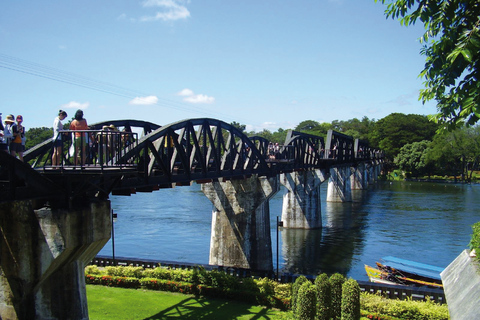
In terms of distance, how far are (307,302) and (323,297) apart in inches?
28.2

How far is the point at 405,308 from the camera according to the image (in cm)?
2108

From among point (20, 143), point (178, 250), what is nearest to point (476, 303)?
point (20, 143)

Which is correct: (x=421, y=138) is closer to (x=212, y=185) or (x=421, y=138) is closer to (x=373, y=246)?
(x=373, y=246)

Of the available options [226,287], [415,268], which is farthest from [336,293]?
[415,268]

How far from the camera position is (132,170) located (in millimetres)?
15445

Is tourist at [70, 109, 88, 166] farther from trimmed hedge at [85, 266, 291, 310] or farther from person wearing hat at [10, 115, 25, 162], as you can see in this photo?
trimmed hedge at [85, 266, 291, 310]

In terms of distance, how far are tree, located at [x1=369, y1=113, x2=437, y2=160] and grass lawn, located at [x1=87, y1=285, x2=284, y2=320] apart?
5909 inches

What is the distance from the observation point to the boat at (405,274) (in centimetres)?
3497

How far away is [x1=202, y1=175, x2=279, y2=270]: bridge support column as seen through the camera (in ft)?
119

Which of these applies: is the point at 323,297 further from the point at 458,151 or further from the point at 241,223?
the point at 458,151

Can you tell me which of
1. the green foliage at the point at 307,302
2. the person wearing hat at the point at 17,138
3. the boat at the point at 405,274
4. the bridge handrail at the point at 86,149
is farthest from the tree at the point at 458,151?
the person wearing hat at the point at 17,138

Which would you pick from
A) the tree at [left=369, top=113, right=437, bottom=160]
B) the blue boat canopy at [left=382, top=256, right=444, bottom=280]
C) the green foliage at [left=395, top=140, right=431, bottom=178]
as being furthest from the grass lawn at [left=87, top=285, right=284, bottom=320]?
the tree at [left=369, top=113, right=437, bottom=160]

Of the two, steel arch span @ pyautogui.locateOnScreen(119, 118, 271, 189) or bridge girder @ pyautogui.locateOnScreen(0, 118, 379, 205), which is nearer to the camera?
bridge girder @ pyautogui.locateOnScreen(0, 118, 379, 205)

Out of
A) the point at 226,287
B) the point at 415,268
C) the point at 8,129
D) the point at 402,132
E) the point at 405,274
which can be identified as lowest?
the point at 405,274
